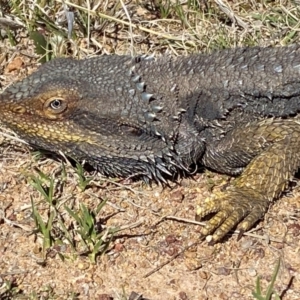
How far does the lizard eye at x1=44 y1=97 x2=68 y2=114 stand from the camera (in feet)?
13.5

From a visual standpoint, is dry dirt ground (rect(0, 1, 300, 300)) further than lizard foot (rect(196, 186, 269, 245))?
No

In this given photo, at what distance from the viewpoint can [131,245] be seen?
404 centimetres

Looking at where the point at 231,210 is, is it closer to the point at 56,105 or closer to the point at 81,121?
the point at 81,121

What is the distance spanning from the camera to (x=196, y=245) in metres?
4.04

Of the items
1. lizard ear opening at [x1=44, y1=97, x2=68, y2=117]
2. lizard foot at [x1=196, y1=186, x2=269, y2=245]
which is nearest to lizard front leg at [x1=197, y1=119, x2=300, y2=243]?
lizard foot at [x1=196, y1=186, x2=269, y2=245]

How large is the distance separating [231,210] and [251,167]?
11.8 inches

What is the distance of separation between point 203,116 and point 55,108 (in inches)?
31.6

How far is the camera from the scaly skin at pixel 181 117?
413cm

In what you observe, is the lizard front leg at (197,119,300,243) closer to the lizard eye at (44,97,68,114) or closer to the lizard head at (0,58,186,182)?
the lizard head at (0,58,186,182)

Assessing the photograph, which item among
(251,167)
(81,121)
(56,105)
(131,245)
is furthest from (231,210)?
(56,105)

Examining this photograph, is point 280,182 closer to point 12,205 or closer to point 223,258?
point 223,258

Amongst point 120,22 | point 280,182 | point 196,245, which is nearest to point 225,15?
point 120,22

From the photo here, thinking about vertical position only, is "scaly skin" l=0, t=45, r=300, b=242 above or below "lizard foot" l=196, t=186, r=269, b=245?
above

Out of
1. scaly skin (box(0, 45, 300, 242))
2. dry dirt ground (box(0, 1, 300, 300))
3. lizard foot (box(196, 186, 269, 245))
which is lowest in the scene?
dry dirt ground (box(0, 1, 300, 300))
